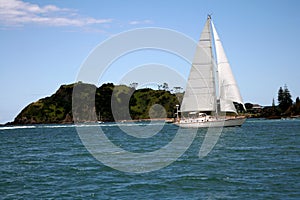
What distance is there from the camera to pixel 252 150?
42.3 meters

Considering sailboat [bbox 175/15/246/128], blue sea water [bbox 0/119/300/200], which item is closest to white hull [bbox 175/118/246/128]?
sailboat [bbox 175/15/246/128]

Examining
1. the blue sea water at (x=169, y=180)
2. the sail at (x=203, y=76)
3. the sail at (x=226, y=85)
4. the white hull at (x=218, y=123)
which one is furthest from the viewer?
the sail at (x=203, y=76)

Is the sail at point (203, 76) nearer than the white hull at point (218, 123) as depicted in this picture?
No

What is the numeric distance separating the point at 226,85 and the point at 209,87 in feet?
10.3

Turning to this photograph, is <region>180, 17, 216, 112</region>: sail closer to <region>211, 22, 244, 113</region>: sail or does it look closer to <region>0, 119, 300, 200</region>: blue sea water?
<region>211, 22, 244, 113</region>: sail

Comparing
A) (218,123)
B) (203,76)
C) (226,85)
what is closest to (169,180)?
(218,123)

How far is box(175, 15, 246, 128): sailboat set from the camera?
273 ft

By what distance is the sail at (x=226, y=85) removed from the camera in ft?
272

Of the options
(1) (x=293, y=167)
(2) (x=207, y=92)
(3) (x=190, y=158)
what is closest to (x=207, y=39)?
(2) (x=207, y=92)

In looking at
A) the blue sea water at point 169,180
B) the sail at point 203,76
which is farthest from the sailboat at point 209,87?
the blue sea water at point 169,180

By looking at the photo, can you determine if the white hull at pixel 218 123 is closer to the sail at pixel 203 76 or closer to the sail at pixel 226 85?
the sail at pixel 226 85

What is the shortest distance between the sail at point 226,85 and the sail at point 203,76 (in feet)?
5.39

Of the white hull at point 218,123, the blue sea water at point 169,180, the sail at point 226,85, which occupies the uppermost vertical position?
the sail at point 226,85

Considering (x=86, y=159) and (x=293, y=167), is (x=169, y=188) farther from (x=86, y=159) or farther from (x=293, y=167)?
(x=86, y=159)
